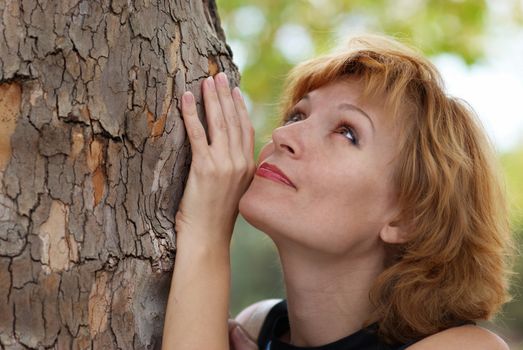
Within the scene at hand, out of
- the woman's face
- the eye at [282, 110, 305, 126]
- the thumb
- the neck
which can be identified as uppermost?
the eye at [282, 110, 305, 126]

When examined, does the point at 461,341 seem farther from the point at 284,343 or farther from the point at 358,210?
the point at 284,343

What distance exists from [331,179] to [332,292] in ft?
1.43

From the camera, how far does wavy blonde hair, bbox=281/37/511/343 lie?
2.10 meters

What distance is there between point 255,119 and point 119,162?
5395 millimetres

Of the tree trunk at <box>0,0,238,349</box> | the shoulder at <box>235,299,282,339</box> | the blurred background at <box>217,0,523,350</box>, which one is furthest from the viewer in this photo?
the blurred background at <box>217,0,523,350</box>

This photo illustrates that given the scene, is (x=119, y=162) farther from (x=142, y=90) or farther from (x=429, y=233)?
(x=429, y=233)

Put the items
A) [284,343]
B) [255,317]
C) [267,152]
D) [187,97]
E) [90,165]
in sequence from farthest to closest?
[255,317] → [284,343] → [267,152] → [187,97] → [90,165]

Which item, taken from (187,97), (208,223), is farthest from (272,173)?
(187,97)

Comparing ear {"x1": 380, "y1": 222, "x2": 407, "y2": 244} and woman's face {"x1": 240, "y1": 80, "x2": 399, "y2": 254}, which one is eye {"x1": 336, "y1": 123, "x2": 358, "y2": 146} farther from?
ear {"x1": 380, "y1": 222, "x2": 407, "y2": 244}

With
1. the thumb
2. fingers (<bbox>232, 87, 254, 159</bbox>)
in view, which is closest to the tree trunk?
fingers (<bbox>232, 87, 254, 159</bbox>)

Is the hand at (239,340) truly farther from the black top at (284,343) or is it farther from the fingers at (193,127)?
the fingers at (193,127)

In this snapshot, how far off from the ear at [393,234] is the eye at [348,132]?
0.95 feet

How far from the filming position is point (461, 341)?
201 cm

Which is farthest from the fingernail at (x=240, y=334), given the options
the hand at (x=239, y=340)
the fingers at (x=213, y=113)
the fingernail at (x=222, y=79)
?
the fingernail at (x=222, y=79)
